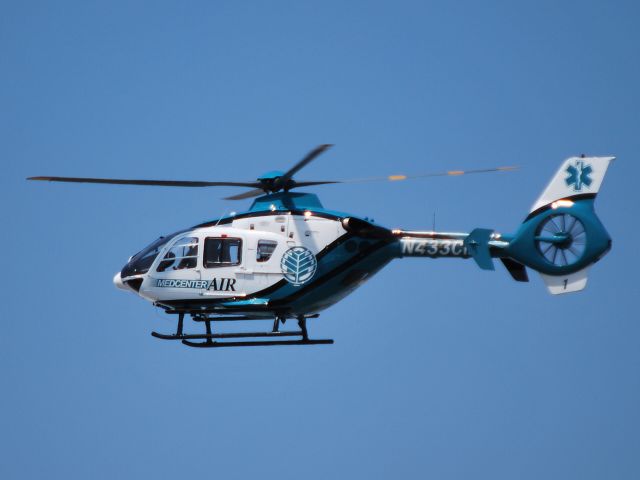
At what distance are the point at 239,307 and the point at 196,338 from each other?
0.89 meters

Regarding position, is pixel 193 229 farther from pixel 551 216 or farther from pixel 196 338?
pixel 551 216

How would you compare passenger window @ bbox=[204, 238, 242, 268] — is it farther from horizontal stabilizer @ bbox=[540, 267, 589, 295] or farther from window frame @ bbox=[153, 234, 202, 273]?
horizontal stabilizer @ bbox=[540, 267, 589, 295]

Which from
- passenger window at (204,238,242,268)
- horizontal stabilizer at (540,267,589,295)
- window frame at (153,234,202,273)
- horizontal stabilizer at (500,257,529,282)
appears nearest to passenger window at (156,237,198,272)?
window frame at (153,234,202,273)

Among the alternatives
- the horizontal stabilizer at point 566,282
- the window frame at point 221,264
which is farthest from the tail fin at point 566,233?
the window frame at point 221,264

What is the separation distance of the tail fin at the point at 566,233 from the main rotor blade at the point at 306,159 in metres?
3.65

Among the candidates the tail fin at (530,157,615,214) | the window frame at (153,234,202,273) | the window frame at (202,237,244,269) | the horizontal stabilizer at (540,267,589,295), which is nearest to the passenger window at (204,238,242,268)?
the window frame at (202,237,244,269)

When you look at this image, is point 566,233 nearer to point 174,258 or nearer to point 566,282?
point 566,282

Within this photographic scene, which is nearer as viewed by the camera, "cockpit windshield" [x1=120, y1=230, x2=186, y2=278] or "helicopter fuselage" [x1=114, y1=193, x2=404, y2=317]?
"helicopter fuselage" [x1=114, y1=193, x2=404, y2=317]

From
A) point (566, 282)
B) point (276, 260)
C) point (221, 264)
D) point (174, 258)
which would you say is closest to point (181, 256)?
point (174, 258)

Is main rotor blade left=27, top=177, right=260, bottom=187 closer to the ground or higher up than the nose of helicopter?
higher up

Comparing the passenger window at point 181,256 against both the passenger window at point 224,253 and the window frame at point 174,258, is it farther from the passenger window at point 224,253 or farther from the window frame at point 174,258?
the passenger window at point 224,253

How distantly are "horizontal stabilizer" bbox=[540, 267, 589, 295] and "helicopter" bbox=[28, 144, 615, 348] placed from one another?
0.05 ft

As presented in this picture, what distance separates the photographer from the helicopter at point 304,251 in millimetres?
35562

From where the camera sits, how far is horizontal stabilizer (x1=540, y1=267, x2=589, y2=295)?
116 feet
